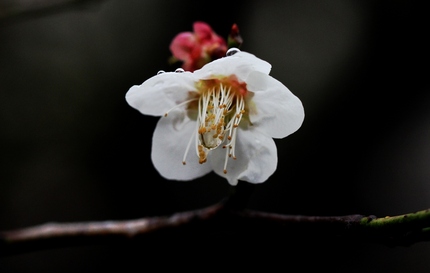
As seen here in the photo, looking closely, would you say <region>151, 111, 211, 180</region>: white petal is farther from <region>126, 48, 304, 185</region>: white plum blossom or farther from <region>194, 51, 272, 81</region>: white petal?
<region>194, 51, 272, 81</region>: white petal

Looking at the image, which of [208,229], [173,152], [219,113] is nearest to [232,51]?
[219,113]

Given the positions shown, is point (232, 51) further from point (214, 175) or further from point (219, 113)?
point (214, 175)

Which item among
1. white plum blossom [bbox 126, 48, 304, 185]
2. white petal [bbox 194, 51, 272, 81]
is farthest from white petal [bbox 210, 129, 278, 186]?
white petal [bbox 194, 51, 272, 81]

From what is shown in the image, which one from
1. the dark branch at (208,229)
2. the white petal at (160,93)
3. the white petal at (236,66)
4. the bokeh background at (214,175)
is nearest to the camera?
the dark branch at (208,229)

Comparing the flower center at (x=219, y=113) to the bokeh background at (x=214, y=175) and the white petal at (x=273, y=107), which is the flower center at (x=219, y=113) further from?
the bokeh background at (x=214, y=175)

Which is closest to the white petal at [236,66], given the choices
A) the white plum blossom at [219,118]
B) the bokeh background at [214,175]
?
the white plum blossom at [219,118]

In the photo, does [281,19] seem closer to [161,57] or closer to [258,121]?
[161,57]

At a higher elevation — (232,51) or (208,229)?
(232,51)

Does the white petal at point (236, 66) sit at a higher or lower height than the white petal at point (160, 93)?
higher
